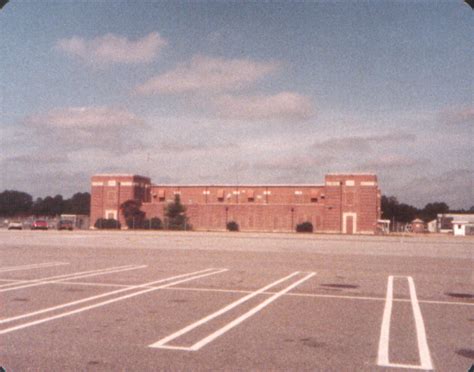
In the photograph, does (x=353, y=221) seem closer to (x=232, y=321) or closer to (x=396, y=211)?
(x=396, y=211)

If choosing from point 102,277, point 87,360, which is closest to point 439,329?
point 87,360

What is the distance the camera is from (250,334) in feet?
24.6

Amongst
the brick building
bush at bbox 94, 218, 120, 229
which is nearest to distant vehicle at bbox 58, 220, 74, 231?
bush at bbox 94, 218, 120, 229

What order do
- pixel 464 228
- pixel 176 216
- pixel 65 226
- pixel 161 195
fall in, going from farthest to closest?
pixel 161 195, pixel 464 228, pixel 176 216, pixel 65 226

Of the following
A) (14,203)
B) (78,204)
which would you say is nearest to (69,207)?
(78,204)

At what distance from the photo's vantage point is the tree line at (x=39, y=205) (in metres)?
172

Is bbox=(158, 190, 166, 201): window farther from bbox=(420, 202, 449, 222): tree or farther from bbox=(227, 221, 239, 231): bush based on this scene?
bbox=(420, 202, 449, 222): tree

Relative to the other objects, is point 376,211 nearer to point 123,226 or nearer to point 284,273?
point 123,226

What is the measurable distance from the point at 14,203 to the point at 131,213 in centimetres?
10702

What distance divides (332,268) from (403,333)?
10.6 metres

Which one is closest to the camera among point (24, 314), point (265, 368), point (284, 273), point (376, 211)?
point (265, 368)

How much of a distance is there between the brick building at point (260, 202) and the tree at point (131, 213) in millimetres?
1970

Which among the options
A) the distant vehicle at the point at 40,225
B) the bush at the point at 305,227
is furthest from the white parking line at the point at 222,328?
the bush at the point at 305,227

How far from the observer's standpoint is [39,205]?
176750mm
